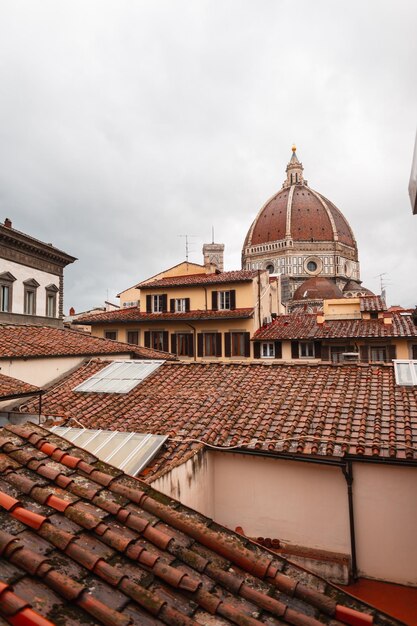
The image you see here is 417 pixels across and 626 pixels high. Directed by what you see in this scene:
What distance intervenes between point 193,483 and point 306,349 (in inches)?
808

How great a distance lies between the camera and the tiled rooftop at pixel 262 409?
8031mm

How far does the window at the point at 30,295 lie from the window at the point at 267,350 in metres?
15.3

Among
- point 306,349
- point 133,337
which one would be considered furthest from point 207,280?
point 306,349

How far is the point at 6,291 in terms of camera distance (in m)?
20.4

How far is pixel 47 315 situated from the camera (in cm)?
2400

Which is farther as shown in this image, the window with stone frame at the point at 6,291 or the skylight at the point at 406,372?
the window with stone frame at the point at 6,291

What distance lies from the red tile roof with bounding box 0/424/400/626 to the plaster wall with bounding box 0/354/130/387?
10542 millimetres

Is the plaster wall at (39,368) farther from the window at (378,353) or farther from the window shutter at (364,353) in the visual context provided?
the window at (378,353)

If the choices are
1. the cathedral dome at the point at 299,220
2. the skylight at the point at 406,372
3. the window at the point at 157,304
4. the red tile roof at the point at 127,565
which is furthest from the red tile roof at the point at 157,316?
the cathedral dome at the point at 299,220

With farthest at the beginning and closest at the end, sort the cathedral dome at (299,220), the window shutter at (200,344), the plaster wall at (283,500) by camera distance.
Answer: the cathedral dome at (299,220) < the window shutter at (200,344) < the plaster wall at (283,500)

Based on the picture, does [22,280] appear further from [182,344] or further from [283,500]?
[283,500]

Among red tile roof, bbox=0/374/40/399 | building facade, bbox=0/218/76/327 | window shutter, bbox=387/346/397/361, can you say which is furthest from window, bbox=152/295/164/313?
red tile roof, bbox=0/374/40/399

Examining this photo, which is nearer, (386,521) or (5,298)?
(386,521)

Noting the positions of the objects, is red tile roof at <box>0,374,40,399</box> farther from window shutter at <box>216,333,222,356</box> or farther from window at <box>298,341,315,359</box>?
window at <box>298,341,315,359</box>
